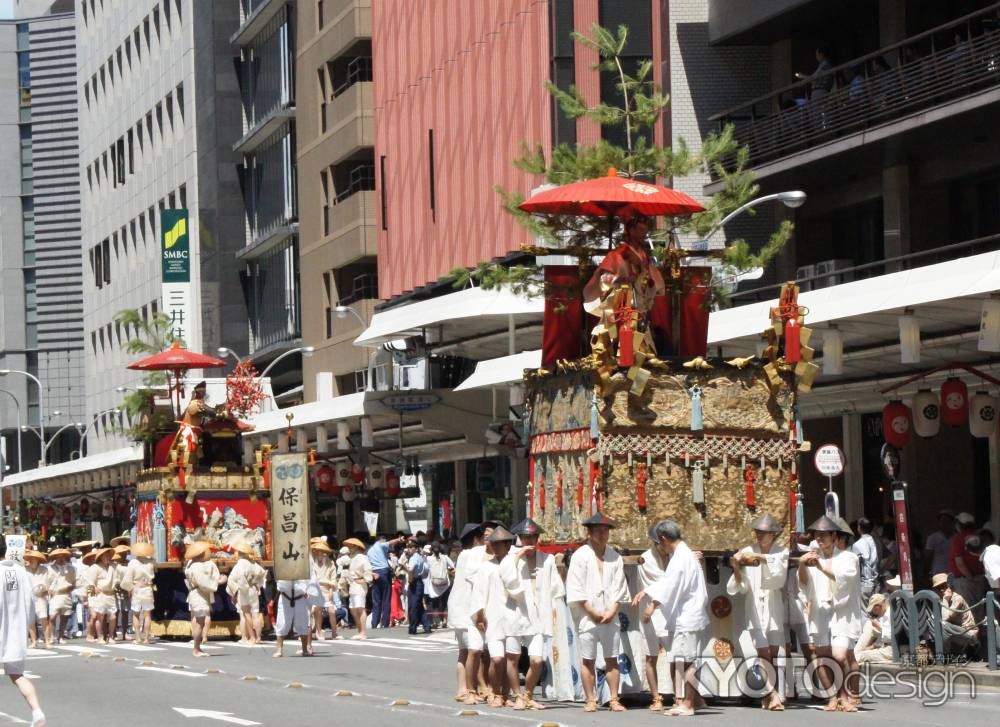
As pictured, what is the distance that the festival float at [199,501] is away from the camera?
111 ft

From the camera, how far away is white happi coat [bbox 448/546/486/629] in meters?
18.4

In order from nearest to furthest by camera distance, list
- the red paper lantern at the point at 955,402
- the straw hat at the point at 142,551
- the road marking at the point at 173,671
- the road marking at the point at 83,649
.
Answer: the road marking at the point at 173,671 → the red paper lantern at the point at 955,402 → the road marking at the point at 83,649 → the straw hat at the point at 142,551

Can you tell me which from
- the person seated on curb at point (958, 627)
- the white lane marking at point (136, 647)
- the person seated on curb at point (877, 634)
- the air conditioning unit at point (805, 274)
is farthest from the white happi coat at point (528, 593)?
the air conditioning unit at point (805, 274)

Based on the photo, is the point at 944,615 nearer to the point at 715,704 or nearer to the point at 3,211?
the point at 715,704

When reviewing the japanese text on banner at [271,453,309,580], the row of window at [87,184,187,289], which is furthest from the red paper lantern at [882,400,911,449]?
the row of window at [87,184,187,289]

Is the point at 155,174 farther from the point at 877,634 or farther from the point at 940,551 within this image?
the point at 877,634

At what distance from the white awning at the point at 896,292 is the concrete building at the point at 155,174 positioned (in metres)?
44.0


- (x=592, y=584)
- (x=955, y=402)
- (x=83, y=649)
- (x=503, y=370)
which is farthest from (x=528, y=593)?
(x=83, y=649)

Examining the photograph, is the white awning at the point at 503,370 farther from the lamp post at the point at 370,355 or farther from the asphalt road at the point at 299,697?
the lamp post at the point at 370,355

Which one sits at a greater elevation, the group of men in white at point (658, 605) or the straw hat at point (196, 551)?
the straw hat at point (196, 551)

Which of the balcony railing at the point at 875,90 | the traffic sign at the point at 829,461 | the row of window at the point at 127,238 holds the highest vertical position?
the row of window at the point at 127,238

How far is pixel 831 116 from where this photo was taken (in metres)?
35.5

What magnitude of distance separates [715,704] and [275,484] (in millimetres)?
13841

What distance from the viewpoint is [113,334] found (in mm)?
89562
